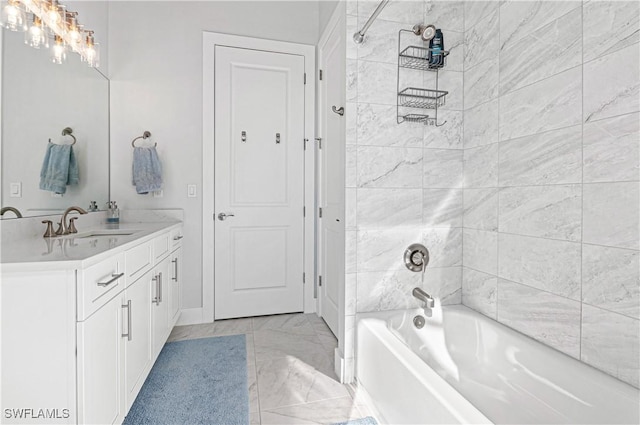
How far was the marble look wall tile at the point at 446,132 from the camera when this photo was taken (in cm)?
192

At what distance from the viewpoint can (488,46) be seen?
176 cm

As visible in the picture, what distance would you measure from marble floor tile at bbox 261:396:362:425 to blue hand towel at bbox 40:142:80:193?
167cm

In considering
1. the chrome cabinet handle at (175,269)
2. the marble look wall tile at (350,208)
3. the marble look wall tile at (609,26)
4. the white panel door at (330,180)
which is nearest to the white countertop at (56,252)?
the chrome cabinet handle at (175,269)

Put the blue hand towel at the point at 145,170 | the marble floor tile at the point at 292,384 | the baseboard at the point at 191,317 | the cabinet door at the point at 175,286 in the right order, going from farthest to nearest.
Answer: the baseboard at the point at 191,317
the blue hand towel at the point at 145,170
the cabinet door at the point at 175,286
the marble floor tile at the point at 292,384

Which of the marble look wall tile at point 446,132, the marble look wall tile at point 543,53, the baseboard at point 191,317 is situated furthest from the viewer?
the baseboard at point 191,317

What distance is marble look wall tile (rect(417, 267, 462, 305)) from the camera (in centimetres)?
195

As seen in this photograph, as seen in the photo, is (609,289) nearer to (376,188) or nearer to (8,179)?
(376,188)

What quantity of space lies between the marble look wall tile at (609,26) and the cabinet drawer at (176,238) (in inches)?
96.9

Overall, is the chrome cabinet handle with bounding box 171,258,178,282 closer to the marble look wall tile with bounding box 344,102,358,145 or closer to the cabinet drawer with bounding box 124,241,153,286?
the cabinet drawer with bounding box 124,241,153,286

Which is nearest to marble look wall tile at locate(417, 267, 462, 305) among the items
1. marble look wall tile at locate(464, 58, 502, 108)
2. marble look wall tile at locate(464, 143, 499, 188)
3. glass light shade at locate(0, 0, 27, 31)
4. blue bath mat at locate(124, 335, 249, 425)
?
marble look wall tile at locate(464, 143, 499, 188)

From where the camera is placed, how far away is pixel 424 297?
5.89ft

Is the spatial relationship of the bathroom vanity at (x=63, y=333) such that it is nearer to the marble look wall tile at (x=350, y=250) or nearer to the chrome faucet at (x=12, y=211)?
the chrome faucet at (x=12, y=211)

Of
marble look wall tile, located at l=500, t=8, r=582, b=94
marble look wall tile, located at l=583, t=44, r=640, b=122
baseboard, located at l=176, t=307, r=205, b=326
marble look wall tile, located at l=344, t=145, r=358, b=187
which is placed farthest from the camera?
baseboard, located at l=176, t=307, r=205, b=326

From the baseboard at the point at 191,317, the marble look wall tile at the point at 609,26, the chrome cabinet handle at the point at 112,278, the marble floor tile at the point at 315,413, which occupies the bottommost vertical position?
the marble floor tile at the point at 315,413
